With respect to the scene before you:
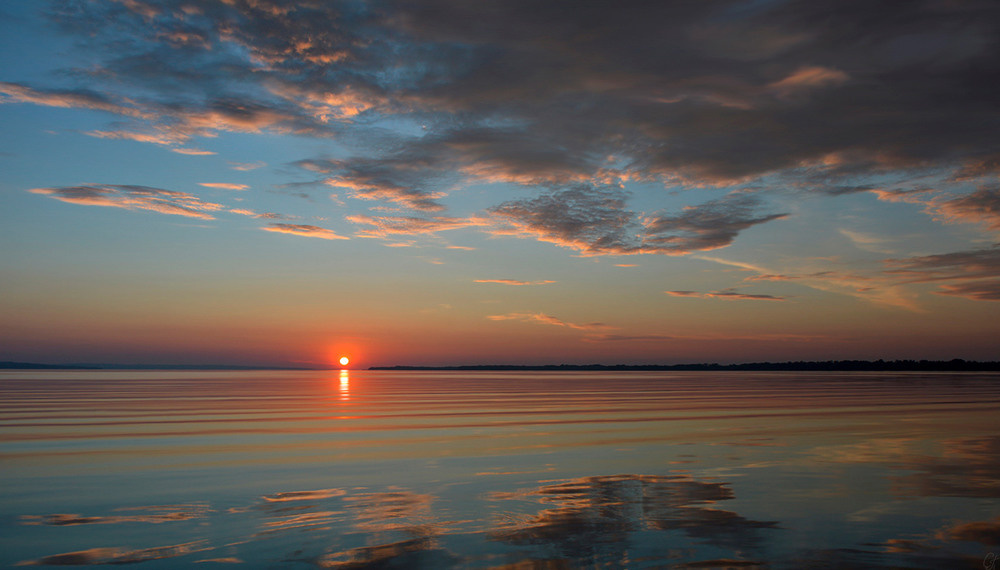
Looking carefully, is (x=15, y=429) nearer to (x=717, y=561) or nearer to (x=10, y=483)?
(x=10, y=483)

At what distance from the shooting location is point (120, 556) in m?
7.15

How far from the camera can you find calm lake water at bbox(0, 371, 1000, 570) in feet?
23.9

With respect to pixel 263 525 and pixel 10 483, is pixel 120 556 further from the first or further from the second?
pixel 10 483

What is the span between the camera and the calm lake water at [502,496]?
729cm

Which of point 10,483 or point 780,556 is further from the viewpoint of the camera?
point 10,483

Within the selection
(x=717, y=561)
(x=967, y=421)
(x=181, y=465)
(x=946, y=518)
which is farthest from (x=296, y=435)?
(x=967, y=421)

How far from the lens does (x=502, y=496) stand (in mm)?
10344

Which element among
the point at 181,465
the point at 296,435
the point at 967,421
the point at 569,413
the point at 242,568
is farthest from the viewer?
the point at 569,413

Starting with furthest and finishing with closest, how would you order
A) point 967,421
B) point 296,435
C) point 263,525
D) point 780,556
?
point 967,421 → point 296,435 → point 263,525 → point 780,556

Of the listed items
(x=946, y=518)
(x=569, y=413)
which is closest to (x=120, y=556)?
(x=946, y=518)

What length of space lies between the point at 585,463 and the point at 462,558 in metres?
6.81

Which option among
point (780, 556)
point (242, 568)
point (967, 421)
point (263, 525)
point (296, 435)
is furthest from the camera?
point (967, 421)

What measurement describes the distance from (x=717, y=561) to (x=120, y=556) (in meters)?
6.69

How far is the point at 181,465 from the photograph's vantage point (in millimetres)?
13156
